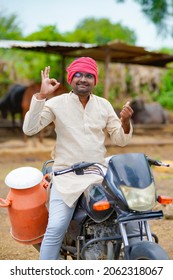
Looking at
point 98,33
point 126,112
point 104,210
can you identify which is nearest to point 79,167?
point 104,210

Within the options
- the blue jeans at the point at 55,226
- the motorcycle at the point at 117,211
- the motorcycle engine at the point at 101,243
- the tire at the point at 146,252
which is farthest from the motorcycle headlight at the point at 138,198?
the blue jeans at the point at 55,226

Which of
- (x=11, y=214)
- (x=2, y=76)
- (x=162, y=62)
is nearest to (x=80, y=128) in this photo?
(x=11, y=214)

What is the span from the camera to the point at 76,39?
1834 cm

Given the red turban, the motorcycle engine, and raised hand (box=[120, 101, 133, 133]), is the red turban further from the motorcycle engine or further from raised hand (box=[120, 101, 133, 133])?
the motorcycle engine

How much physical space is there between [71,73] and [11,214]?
109 cm

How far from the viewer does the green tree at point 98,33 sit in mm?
A: 18484

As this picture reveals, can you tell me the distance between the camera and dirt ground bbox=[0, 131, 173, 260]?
470 cm

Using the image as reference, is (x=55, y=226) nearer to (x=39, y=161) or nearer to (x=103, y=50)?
(x=39, y=161)

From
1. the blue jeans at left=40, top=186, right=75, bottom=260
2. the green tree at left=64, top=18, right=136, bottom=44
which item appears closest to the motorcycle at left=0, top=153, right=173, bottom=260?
the blue jeans at left=40, top=186, right=75, bottom=260

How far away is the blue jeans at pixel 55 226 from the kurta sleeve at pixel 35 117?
453 mm

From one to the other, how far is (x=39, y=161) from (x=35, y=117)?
713 centimetres

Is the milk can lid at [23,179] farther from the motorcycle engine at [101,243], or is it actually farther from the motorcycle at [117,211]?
the motorcycle engine at [101,243]

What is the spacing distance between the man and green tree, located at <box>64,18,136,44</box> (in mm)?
14834
